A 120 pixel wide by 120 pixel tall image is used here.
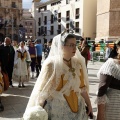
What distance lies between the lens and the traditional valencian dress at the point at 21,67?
343 inches

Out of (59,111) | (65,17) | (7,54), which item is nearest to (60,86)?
(59,111)

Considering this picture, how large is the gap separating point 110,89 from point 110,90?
0.01m

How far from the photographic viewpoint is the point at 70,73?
111 inches

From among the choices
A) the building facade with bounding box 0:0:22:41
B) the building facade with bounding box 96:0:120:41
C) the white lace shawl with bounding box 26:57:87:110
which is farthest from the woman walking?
the building facade with bounding box 0:0:22:41

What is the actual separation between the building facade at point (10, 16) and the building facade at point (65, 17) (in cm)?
609

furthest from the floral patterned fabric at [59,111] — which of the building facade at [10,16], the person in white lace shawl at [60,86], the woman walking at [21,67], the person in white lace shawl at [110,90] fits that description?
the building facade at [10,16]

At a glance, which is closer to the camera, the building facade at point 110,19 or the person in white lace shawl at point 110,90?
the person in white lace shawl at point 110,90

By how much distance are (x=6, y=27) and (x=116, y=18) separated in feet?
126

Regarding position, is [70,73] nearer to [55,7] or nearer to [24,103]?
[24,103]

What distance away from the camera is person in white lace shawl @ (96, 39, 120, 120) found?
106 inches

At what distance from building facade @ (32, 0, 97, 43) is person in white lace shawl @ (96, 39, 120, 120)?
27.8 metres

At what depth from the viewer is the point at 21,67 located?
29.0ft

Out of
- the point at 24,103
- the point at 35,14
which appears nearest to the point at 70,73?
the point at 24,103

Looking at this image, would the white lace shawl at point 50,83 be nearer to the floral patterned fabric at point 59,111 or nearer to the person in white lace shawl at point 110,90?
the floral patterned fabric at point 59,111
